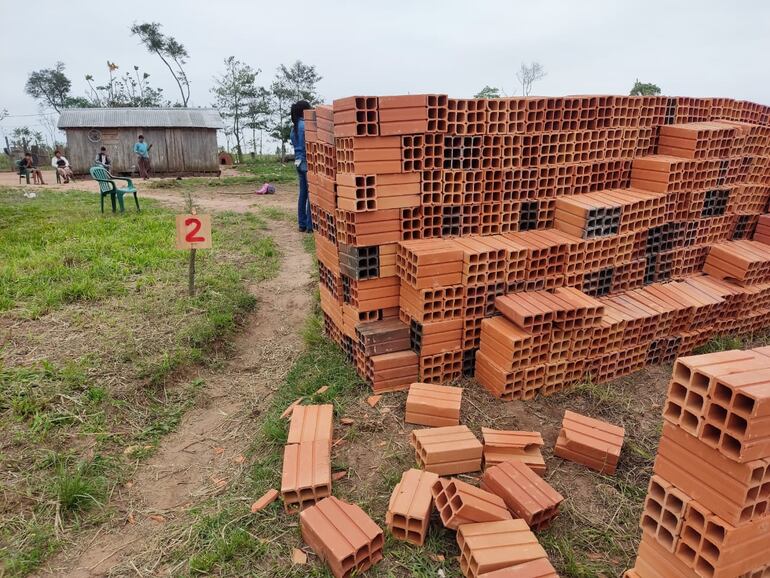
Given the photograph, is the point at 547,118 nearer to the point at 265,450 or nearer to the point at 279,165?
the point at 265,450

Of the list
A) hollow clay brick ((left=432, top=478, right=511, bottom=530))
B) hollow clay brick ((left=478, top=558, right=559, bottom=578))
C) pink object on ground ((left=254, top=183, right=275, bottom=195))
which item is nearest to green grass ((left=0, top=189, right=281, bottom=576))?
hollow clay brick ((left=432, top=478, right=511, bottom=530))

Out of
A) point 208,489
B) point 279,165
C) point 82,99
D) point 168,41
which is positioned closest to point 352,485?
point 208,489

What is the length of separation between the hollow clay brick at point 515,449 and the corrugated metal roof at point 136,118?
25872 mm

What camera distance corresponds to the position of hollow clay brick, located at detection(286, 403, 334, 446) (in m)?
4.68

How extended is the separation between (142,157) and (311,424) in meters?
22.6

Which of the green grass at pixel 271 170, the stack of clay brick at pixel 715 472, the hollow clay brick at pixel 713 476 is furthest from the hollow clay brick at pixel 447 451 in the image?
the green grass at pixel 271 170

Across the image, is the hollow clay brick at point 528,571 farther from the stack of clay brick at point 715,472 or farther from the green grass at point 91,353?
the green grass at point 91,353

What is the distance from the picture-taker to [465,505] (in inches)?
142

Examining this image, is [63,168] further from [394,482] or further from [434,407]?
[394,482]

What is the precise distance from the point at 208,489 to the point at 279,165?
90.0ft

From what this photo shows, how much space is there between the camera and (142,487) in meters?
4.60

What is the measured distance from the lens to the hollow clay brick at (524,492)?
3826 mm

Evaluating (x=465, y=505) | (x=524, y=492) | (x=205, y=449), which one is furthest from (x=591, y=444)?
(x=205, y=449)

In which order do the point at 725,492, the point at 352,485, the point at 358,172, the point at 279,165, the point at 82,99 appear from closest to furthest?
the point at 725,492
the point at 352,485
the point at 358,172
the point at 279,165
the point at 82,99
